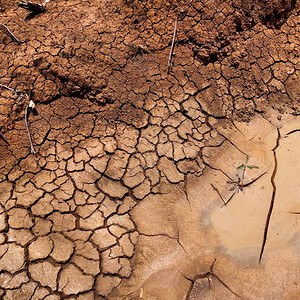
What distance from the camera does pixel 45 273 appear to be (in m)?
2.24

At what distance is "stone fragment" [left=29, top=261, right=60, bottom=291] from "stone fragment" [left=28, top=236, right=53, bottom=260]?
0.06 m

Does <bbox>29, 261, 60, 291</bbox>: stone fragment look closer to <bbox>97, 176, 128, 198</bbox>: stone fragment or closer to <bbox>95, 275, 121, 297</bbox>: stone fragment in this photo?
<bbox>95, 275, 121, 297</bbox>: stone fragment

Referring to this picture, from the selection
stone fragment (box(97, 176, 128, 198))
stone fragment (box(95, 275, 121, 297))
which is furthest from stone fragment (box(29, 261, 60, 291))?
stone fragment (box(97, 176, 128, 198))

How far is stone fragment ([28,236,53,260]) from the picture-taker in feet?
7.48

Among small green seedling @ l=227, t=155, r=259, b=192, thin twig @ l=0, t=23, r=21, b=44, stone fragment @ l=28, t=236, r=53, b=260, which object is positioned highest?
thin twig @ l=0, t=23, r=21, b=44

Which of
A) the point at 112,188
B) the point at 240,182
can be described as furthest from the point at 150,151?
the point at 240,182

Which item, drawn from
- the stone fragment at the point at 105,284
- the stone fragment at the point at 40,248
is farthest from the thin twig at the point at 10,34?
the stone fragment at the point at 105,284

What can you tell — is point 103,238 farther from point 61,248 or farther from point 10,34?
point 10,34

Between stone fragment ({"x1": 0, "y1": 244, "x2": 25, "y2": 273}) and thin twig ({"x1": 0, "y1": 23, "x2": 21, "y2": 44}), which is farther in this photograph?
thin twig ({"x1": 0, "y1": 23, "x2": 21, "y2": 44})

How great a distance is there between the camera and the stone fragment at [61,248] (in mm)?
2293

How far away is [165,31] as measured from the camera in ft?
9.93

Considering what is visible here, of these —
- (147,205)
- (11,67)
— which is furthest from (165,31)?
(147,205)

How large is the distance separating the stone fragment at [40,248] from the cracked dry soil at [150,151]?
10 millimetres

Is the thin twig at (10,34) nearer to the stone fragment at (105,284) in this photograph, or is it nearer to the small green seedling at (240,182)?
the stone fragment at (105,284)
